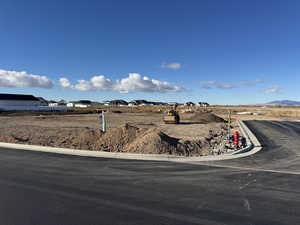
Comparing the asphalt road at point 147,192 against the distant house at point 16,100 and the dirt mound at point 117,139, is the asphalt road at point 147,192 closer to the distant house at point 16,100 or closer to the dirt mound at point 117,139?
the dirt mound at point 117,139

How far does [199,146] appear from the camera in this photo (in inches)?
435

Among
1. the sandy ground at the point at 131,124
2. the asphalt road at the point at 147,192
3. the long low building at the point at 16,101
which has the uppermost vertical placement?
the long low building at the point at 16,101

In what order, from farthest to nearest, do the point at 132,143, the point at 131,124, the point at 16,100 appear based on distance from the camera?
the point at 16,100, the point at 131,124, the point at 132,143

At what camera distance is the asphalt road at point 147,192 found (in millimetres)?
4016

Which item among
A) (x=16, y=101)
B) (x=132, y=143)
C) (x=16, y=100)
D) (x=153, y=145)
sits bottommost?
(x=132, y=143)

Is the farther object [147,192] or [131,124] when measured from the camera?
[131,124]

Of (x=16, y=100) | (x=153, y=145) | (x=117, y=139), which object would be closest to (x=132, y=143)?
(x=117, y=139)

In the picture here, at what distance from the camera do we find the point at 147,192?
5.24 metres

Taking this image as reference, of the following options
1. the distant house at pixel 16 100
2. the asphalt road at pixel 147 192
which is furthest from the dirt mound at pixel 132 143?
the distant house at pixel 16 100

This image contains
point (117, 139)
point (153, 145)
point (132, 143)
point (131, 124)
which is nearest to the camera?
point (153, 145)

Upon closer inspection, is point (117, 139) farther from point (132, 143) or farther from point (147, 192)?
point (147, 192)

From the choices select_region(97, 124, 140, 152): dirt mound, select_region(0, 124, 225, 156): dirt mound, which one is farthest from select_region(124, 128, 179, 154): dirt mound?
select_region(97, 124, 140, 152): dirt mound

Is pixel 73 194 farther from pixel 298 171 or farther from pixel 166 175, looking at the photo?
pixel 298 171

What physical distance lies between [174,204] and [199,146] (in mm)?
6785
